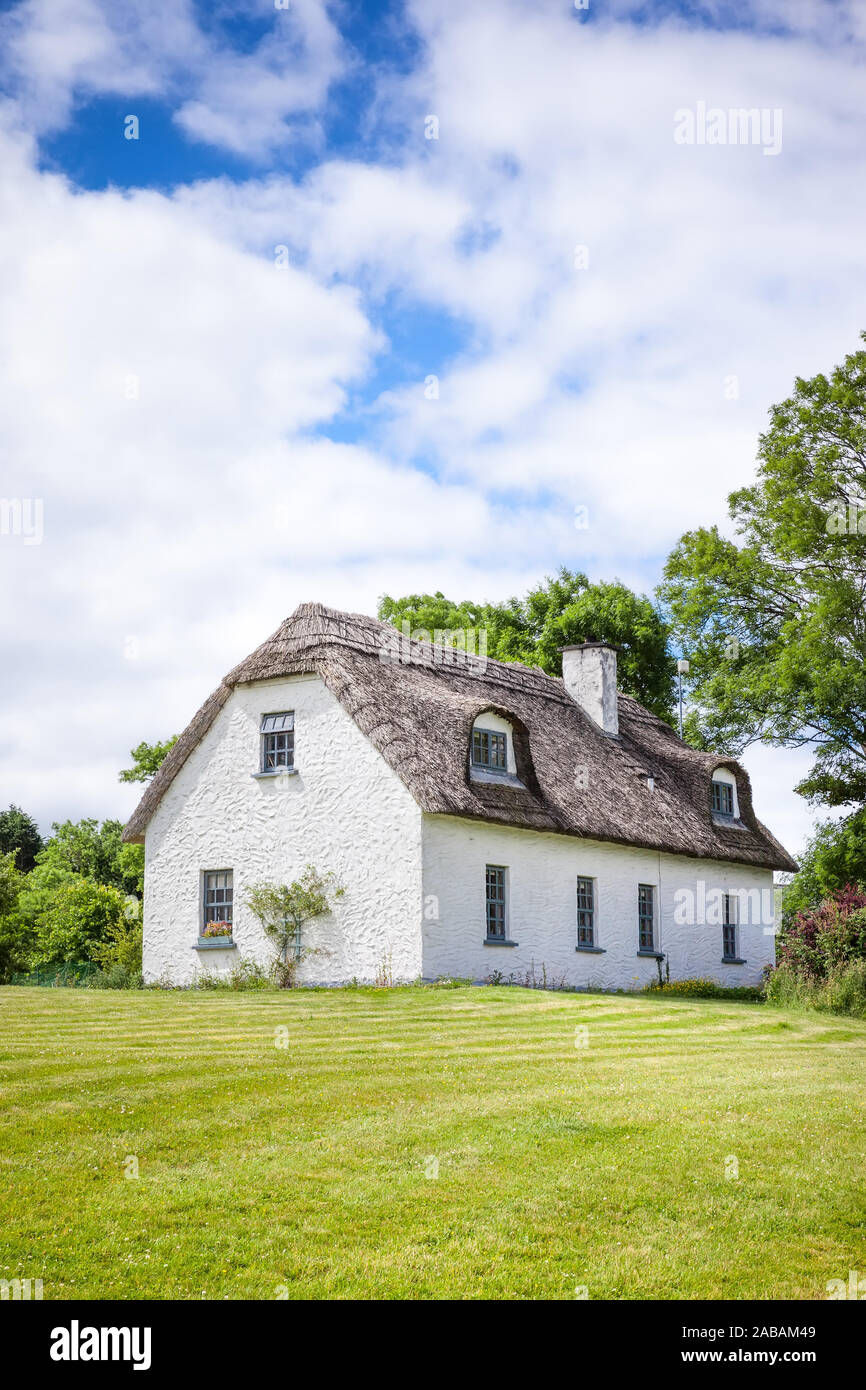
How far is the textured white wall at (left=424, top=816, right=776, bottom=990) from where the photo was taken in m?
21.7

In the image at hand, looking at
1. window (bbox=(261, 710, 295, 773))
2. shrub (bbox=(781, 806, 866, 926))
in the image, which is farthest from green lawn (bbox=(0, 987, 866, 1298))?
shrub (bbox=(781, 806, 866, 926))

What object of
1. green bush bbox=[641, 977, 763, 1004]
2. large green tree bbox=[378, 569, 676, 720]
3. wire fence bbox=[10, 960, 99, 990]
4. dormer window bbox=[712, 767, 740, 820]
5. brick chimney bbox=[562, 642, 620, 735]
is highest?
large green tree bbox=[378, 569, 676, 720]

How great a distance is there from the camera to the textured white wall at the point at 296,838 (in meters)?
21.6

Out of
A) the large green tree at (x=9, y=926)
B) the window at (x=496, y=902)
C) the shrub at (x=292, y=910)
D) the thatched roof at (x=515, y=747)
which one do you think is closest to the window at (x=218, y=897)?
the shrub at (x=292, y=910)

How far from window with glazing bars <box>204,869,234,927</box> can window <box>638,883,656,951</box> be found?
28.1 feet

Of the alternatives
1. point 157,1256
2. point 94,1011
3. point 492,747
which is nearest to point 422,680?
point 492,747

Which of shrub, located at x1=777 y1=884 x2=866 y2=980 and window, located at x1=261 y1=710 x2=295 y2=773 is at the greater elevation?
window, located at x1=261 y1=710 x2=295 y2=773

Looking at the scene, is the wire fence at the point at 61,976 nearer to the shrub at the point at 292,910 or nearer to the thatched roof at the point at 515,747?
the thatched roof at the point at 515,747

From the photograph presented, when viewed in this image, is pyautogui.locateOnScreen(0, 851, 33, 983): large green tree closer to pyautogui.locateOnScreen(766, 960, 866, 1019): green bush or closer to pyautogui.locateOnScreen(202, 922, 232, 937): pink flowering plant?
pyautogui.locateOnScreen(202, 922, 232, 937): pink flowering plant

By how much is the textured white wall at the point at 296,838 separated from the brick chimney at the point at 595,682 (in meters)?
9.33

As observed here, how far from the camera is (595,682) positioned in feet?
101

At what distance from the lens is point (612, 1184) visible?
28.2 feet
